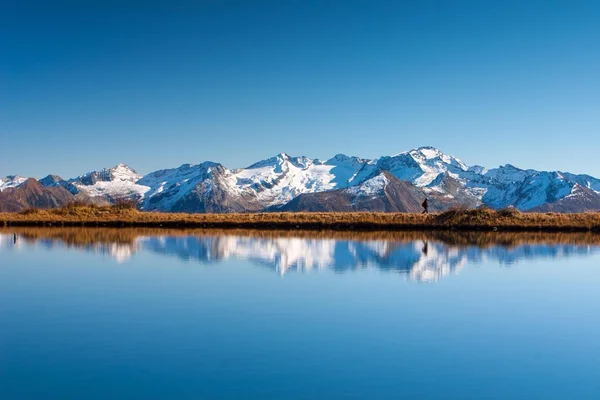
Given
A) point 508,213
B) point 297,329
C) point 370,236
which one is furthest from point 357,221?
point 297,329

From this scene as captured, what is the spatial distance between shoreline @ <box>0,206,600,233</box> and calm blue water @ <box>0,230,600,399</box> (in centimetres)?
2382

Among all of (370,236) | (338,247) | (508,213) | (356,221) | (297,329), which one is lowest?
(297,329)

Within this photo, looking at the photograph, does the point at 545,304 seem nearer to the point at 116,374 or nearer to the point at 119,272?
the point at 116,374

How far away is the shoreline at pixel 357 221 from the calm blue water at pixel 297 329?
78.2ft

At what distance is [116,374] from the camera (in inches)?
455

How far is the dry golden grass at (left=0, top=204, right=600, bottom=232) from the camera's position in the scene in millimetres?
51719

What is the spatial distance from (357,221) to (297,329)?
38178 millimetres

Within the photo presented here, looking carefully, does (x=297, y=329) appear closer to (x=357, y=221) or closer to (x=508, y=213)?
(x=357, y=221)

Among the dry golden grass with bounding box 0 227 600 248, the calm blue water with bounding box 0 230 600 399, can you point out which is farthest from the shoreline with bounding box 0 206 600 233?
the calm blue water with bounding box 0 230 600 399

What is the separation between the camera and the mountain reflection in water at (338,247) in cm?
2778

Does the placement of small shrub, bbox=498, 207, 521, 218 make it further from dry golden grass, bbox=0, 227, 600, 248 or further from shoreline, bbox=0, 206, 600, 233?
dry golden grass, bbox=0, 227, 600, 248

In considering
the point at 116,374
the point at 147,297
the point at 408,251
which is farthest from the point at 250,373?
the point at 408,251

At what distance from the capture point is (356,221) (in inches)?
2085

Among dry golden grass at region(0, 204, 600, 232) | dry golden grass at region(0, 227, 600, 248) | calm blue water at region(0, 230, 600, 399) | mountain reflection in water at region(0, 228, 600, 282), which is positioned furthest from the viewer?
dry golden grass at region(0, 204, 600, 232)
